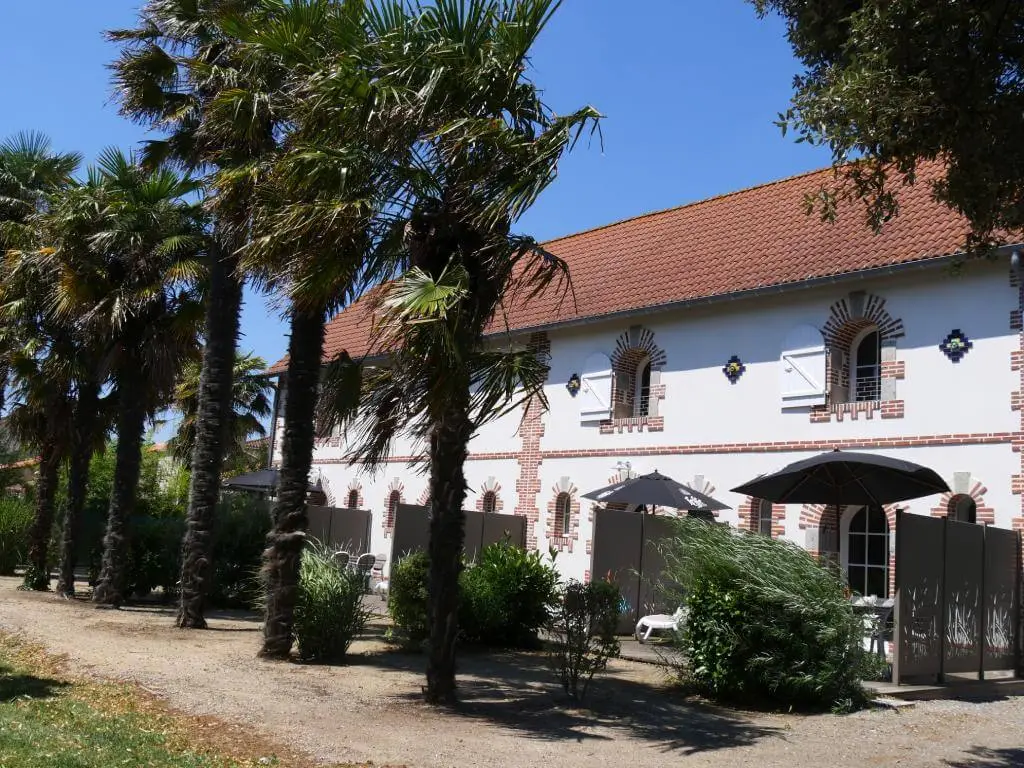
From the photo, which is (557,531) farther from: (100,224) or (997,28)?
(997,28)

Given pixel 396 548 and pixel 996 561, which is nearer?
pixel 996 561

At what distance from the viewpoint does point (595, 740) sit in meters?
8.25

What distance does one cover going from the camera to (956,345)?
1503cm

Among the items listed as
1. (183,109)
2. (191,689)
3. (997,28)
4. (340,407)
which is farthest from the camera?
(183,109)

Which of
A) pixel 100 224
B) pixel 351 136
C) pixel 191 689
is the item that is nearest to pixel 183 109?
pixel 100 224

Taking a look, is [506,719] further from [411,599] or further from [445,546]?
[411,599]

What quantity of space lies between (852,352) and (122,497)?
12340 mm

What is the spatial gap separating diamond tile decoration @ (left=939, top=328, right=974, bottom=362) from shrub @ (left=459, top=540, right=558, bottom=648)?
6.95m

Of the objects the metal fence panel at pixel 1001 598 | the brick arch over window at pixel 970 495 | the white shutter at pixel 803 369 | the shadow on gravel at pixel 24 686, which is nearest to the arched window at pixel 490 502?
the white shutter at pixel 803 369

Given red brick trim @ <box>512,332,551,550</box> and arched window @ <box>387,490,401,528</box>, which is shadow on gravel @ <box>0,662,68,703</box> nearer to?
red brick trim @ <box>512,332,551,550</box>

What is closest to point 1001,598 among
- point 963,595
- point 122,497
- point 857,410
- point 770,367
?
point 963,595

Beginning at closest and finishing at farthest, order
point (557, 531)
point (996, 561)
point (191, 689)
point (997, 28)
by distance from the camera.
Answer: point (997, 28) → point (191, 689) → point (996, 561) → point (557, 531)

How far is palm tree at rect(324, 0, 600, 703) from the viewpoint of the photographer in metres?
8.90

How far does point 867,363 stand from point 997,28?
31.0ft
